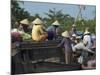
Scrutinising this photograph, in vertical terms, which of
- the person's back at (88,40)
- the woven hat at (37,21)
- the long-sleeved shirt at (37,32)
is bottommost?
the person's back at (88,40)

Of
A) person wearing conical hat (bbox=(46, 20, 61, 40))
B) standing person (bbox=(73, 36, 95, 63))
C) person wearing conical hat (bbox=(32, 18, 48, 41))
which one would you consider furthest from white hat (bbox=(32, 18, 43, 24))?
standing person (bbox=(73, 36, 95, 63))

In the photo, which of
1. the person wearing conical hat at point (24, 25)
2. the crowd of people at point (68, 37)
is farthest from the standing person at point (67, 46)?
the person wearing conical hat at point (24, 25)

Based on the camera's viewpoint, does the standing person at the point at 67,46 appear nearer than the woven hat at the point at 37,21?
No

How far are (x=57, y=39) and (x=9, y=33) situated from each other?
51cm

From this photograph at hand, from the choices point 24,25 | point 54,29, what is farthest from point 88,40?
point 24,25

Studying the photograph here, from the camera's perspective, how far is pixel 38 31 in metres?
2.15

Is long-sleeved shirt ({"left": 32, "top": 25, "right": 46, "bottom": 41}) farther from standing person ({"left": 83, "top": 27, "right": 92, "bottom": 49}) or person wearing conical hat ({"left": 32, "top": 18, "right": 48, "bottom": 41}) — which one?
standing person ({"left": 83, "top": 27, "right": 92, "bottom": 49})

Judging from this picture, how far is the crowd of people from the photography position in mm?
2102

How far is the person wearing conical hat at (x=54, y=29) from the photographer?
7.19 feet

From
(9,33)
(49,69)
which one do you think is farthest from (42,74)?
(9,33)

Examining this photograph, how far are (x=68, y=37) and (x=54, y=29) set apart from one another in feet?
0.59

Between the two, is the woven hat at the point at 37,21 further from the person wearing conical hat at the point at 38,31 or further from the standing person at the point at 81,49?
the standing person at the point at 81,49
